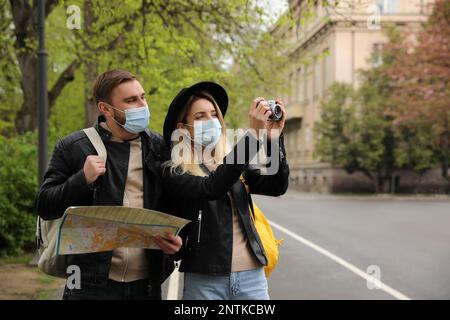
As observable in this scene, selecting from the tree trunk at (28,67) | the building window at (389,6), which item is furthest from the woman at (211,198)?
the building window at (389,6)

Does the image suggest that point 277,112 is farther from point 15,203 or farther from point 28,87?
point 28,87

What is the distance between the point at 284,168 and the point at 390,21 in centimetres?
3910

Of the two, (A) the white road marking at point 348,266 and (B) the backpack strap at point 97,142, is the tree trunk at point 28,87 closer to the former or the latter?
(A) the white road marking at point 348,266

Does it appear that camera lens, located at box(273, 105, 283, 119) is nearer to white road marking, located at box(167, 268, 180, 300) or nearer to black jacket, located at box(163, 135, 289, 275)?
black jacket, located at box(163, 135, 289, 275)

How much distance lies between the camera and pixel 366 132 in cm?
3472

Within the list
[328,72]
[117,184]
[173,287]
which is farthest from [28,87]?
[328,72]

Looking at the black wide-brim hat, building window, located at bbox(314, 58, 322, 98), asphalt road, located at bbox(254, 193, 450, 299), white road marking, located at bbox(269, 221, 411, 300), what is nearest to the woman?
the black wide-brim hat

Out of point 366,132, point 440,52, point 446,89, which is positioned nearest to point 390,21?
point 366,132

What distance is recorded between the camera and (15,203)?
1012 centimetres

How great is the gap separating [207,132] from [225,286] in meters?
0.71

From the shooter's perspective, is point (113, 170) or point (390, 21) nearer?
point (113, 170)

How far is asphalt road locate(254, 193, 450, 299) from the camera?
7727 mm
